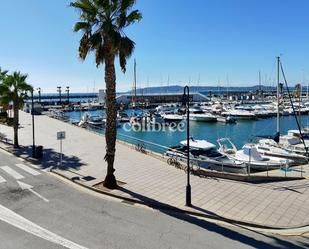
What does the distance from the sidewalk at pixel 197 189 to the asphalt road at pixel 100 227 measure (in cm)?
117

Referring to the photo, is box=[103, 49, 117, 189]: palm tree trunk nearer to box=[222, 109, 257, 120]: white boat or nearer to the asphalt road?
the asphalt road

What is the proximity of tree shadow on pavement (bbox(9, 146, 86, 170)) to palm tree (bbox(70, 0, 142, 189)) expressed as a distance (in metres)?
5.72

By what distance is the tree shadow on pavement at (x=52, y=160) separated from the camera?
70.8 ft

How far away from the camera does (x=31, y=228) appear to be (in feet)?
38.5

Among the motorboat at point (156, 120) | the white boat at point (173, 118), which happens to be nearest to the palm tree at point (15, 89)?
the motorboat at point (156, 120)

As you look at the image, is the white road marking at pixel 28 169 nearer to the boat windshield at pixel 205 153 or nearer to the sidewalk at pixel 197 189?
the sidewalk at pixel 197 189

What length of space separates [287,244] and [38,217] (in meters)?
9.78

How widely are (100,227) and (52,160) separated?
12.9 metres

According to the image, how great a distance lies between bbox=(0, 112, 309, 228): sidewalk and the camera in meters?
13.7

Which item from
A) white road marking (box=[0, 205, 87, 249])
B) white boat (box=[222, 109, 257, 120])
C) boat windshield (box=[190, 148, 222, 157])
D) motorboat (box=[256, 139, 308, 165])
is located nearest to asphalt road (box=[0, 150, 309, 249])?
white road marking (box=[0, 205, 87, 249])

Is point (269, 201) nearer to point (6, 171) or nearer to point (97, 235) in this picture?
point (97, 235)

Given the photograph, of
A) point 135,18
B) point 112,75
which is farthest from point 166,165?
point 135,18

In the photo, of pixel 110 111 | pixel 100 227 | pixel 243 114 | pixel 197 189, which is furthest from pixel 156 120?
pixel 100 227

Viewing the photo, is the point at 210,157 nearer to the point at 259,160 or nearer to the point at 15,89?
the point at 259,160
